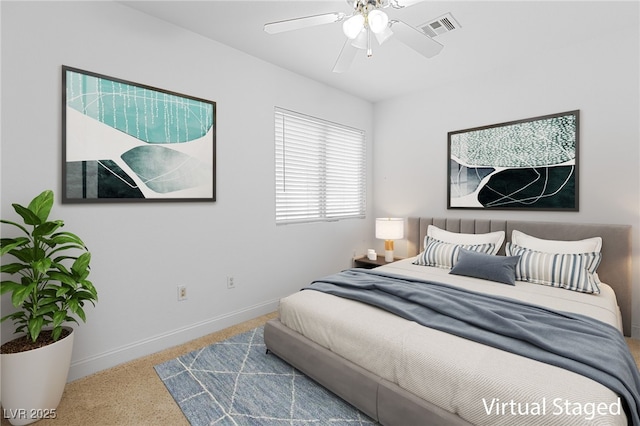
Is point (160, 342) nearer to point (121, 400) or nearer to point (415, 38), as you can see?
point (121, 400)

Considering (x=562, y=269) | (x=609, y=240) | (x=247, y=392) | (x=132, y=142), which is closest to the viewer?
(x=247, y=392)

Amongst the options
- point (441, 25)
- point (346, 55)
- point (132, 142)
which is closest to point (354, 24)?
point (346, 55)

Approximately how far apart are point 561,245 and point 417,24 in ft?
7.34

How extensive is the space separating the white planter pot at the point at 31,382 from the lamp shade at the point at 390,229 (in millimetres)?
3141

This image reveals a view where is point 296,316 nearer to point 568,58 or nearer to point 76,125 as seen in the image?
point 76,125

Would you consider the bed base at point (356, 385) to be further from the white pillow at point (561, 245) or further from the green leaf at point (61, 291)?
the white pillow at point (561, 245)

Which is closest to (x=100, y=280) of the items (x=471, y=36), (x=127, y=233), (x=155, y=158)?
(x=127, y=233)

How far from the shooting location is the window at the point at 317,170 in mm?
3414

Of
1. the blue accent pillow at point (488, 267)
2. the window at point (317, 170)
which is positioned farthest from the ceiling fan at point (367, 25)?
the blue accent pillow at point (488, 267)

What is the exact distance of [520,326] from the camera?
162 centimetres

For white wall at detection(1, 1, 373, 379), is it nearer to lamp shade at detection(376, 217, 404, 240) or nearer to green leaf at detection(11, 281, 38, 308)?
green leaf at detection(11, 281, 38, 308)

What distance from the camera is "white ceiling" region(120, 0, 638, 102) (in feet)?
7.48

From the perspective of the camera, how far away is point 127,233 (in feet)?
7.67

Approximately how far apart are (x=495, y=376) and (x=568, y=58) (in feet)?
10.2
